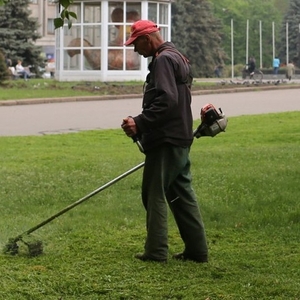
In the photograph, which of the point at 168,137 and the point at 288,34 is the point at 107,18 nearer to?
the point at 168,137

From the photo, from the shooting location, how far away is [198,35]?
7625 cm

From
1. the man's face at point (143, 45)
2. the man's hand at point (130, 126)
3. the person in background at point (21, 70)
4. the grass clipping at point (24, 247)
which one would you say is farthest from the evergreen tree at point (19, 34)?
the man's hand at point (130, 126)

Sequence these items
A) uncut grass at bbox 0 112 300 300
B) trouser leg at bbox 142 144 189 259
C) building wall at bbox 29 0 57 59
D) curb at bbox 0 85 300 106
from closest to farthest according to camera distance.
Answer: uncut grass at bbox 0 112 300 300 < trouser leg at bbox 142 144 189 259 < curb at bbox 0 85 300 106 < building wall at bbox 29 0 57 59

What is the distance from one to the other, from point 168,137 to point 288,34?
8178 centimetres

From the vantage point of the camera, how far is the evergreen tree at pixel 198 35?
7400 centimetres

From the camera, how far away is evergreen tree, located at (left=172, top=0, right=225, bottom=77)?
74.0 m

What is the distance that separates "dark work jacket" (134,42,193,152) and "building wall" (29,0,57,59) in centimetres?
8236

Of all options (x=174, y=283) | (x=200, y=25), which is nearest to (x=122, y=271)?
(x=174, y=283)

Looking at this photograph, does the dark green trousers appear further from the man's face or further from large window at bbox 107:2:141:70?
large window at bbox 107:2:141:70

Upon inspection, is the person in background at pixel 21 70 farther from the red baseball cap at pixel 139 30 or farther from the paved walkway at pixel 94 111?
the red baseball cap at pixel 139 30

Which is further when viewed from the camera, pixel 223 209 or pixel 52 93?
pixel 52 93

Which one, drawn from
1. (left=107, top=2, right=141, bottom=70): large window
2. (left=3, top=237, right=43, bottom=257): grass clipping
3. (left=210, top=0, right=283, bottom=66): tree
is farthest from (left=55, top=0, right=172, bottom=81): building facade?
(left=210, top=0, right=283, bottom=66): tree

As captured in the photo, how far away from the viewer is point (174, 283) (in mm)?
6211

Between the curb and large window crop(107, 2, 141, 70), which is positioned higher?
large window crop(107, 2, 141, 70)
